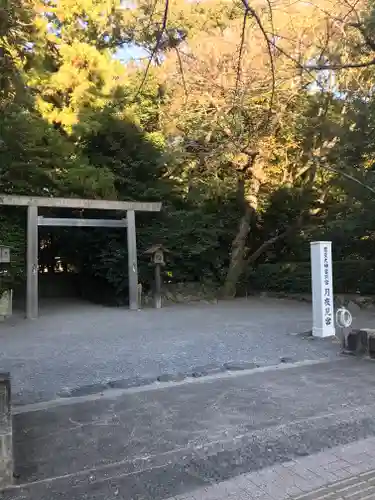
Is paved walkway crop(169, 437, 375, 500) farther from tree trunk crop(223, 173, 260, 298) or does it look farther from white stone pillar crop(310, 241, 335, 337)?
tree trunk crop(223, 173, 260, 298)

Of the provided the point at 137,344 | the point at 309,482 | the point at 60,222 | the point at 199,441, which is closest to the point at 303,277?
the point at 60,222

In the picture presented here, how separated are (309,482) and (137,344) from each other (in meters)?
4.74

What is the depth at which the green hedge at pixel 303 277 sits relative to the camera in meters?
12.2

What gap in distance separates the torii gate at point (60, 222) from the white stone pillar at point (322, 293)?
18.8 ft

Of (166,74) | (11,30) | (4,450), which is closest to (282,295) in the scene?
(166,74)

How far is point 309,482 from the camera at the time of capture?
2.75 metres

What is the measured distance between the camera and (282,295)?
1458 cm

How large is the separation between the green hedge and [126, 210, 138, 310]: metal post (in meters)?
5.03

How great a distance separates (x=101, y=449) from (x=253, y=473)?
106 cm

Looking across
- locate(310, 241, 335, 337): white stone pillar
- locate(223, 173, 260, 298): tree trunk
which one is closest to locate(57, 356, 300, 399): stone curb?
locate(310, 241, 335, 337): white stone pillar

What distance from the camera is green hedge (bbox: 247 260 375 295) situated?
1216 centimetres

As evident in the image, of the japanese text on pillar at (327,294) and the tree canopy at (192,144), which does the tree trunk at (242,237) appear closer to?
the tree canopy at (192,144)

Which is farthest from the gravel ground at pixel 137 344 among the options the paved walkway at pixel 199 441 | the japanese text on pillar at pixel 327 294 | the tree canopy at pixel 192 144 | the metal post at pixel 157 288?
the tree canopy at pixel 192 144

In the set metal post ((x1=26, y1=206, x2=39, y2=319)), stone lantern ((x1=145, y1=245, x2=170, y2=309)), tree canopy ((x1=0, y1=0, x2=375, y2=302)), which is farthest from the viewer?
stone lantern ((x1=145, y1=245, x2=170, y2=309))
